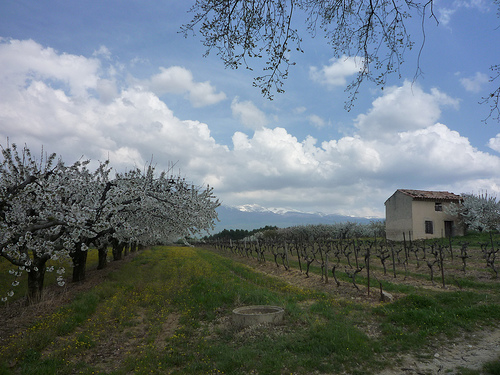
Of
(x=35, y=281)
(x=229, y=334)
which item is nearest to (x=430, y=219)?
(x=229, y=334)

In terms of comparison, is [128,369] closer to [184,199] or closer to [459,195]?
[184,199]

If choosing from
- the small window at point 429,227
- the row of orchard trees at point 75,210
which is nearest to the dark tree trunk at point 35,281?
the row of orchard trees at point 75,210

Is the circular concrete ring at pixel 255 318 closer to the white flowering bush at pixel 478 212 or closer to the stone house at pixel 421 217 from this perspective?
the stone house at pixel 421 217

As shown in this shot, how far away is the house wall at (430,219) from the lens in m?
39.3

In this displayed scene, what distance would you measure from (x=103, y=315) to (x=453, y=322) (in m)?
11.3

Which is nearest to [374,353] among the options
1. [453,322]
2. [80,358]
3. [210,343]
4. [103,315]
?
[453,322]

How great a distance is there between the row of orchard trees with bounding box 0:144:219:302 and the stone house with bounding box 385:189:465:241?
95.8 feet

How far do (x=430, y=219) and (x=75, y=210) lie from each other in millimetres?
41686

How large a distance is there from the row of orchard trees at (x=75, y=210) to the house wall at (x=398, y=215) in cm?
2922

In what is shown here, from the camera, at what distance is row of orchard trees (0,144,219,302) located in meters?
9.14

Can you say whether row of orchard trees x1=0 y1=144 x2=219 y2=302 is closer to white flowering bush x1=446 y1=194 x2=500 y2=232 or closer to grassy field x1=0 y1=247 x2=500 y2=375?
grassy field x1=0 y1=247 x2=500 y2=375

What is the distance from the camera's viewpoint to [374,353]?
778 cm

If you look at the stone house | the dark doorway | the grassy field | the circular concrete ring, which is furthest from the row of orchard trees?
the dark doorway

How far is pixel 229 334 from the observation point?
9344 mm
